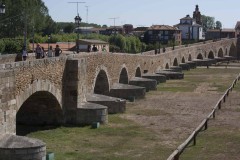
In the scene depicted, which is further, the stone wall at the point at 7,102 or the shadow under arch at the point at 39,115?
the shadow under arch at the point at 39,115

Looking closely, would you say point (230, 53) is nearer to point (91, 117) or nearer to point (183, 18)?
point (183, 18)

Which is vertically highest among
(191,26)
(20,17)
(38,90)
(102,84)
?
(191,26)

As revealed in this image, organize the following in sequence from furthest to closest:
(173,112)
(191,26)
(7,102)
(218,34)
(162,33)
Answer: (218,34), (191,26), (162,33), (173,112), (7,102)

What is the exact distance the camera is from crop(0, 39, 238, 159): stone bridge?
18.3 metres

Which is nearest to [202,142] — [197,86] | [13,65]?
[13,65]

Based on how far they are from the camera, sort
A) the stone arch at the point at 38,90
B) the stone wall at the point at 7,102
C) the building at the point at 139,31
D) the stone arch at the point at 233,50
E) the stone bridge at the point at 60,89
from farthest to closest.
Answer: the building at the point at 139,31 → the stone arch at the point at 233,50 → the stone arch at the point at 38,90 → the stone bridge at the point at 60,89 → the stone wall at the point at 7,102

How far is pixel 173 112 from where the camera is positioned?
102ft

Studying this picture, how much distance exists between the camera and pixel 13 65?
61.1 ft

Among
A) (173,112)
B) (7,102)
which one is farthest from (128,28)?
(7,102)

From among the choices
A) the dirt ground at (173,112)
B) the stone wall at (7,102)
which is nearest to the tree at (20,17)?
the dirt ground at (173,112)

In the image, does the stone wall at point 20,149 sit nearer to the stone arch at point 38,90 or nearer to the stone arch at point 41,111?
the stone arch at point 38,90

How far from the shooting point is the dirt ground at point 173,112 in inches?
960

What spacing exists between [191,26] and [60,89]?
379ft

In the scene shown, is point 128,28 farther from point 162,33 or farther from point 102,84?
point 102,84
